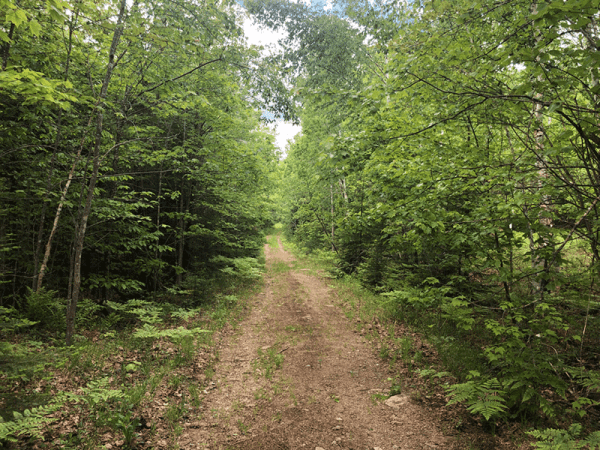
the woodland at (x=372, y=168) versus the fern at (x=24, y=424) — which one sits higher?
the woodland at (x=372, y=168)

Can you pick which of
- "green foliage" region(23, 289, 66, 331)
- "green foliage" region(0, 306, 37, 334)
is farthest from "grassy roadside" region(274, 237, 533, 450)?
"green foliage" region(23, 289, 66, 331)

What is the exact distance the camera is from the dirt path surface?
14.0ft

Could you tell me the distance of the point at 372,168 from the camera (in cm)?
648

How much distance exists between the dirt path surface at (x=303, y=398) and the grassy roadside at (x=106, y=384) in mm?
480

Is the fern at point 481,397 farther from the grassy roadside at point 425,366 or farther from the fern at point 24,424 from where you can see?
the fern at point 24,424

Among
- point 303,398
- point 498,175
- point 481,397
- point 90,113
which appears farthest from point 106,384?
point 498,175

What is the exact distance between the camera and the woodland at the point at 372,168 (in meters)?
3.62

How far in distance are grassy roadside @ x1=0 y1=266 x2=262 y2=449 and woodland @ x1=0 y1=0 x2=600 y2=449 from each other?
6 centimetres

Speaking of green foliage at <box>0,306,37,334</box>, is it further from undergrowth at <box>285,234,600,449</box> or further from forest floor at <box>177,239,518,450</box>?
undergrowth at <box>285,234,600,449</box>

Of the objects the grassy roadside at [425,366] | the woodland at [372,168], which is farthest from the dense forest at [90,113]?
the grassy roadside at [425,366]

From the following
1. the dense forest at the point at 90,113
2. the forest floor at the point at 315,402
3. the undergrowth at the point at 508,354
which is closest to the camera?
the undergrowth at the point at 508,354

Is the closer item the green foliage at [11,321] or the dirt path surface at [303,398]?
the green foliage at [11,321]

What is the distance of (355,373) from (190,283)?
291 inches

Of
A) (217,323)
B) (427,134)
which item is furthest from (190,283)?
(427,134)
